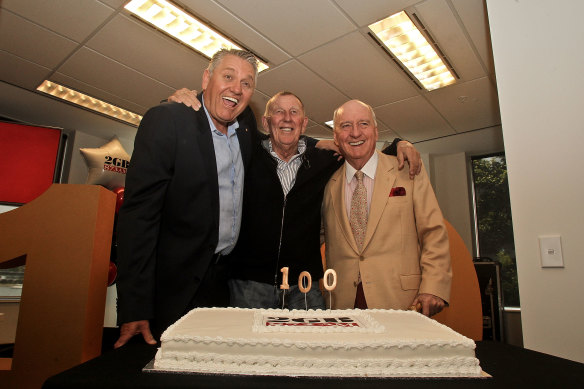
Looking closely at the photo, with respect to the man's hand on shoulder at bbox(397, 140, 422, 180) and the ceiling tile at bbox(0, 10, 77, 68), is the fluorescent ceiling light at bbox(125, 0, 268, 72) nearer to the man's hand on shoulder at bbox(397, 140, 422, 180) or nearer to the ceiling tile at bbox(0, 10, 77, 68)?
the ceiling tile at bbox(0, 10, 77, 68)

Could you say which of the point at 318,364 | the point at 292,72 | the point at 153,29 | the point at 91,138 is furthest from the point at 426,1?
the point at 91,138

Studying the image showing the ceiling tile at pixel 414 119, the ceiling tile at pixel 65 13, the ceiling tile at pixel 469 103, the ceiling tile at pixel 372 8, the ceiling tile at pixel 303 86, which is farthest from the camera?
the ceiling tile at pixel 414 119

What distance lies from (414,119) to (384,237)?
3.96m

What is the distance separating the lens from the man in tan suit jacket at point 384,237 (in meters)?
1.50

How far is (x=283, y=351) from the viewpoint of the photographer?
660 mm

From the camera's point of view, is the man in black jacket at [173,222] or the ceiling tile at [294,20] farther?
the ceiling tile at [294,20]

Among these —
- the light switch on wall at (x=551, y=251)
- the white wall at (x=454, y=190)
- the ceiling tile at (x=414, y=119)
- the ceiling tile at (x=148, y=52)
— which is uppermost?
the ceiling tile at (x=148, y=52)

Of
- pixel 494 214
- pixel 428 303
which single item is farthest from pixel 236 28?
pixel 494 214

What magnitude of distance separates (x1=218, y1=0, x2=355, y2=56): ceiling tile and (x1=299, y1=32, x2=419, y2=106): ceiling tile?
0.54 feet

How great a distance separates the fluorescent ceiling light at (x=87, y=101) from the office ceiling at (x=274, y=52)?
159 mm

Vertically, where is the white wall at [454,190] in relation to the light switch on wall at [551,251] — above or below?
above

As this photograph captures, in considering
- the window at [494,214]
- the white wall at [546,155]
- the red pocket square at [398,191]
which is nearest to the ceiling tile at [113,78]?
the red pocket square at [398,191]

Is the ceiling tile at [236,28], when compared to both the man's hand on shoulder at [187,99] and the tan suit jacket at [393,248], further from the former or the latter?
the tan suit jacket at [393,248]

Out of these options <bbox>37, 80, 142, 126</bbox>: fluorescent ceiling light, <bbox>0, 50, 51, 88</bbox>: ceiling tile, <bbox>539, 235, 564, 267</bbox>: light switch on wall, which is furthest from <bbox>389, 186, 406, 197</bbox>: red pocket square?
<bbox>37, 80, 142, 126</bbox>: fluorescent ceiling light
